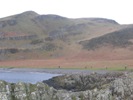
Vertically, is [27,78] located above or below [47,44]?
below

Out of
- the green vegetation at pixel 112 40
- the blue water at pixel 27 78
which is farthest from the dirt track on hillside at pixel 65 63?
the green vegetation at pixel 112 40

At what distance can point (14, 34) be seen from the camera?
638 ft

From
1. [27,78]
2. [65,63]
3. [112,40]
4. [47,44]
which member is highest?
[112,40]

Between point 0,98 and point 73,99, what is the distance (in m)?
9.48

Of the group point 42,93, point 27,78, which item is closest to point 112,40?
point 27,78

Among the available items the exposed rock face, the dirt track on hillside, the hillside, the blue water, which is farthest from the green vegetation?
the exposed rock face

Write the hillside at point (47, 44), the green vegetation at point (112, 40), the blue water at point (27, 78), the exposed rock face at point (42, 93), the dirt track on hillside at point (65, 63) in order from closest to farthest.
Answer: the exposed rock face at point (42, 93), the blue water at point (27, 78), the dirt track on hillside at point (65, 63), the hillside at point (47, 44), the green vegetation at point (112, 40)

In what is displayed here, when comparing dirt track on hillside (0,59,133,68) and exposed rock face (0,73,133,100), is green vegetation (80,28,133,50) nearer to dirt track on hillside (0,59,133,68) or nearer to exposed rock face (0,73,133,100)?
dirt track on hillside (0,59,133,68)

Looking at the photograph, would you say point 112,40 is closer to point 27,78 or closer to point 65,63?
point 65,63

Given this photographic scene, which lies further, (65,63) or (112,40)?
(112,40)

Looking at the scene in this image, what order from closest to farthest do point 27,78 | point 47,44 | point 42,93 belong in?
point 42,93, point 27,78, point 47,44

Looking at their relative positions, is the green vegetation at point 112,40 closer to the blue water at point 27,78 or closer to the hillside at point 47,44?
the hillside at point 47,44

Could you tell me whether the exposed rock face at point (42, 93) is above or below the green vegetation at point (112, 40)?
below

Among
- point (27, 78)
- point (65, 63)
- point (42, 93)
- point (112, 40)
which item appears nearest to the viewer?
point (42, 93)
